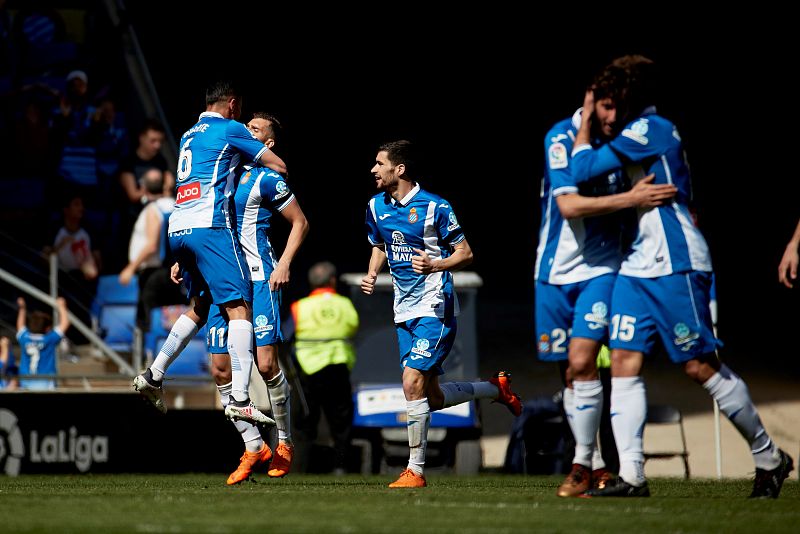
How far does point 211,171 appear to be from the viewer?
8.15m

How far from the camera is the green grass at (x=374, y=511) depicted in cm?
531

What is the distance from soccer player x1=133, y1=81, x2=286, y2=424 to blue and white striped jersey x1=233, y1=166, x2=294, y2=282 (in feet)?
1.62

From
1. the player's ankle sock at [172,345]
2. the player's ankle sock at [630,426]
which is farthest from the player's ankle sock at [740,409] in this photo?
the player's ankle sock at [172,345]

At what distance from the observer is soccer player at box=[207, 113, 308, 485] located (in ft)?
28.2

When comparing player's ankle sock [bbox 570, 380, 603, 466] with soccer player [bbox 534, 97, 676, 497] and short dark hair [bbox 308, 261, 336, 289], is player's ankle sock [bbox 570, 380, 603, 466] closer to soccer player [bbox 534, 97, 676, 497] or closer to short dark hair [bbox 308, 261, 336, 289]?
soccer player [bbox 534, 97, 676, 497]

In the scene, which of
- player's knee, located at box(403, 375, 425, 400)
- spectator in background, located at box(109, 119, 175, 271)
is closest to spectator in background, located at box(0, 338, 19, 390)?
spectator in background, located at box(109, 119, 175, 271)

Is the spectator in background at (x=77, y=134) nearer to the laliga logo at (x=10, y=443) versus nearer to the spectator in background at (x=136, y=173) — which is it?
the spectator in background at (x=136, y=173)

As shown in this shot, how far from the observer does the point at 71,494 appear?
7285 mm

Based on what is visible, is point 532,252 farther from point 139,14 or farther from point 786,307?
point 139,14

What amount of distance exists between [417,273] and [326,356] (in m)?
4.89

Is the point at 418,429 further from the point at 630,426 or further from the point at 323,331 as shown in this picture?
the point at 323,331

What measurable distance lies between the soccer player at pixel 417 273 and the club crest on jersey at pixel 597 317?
4.99 ft

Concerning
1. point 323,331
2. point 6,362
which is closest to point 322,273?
point 323,331

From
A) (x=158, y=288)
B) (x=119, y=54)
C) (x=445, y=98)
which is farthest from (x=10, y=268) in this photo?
(x=445, y=98)
